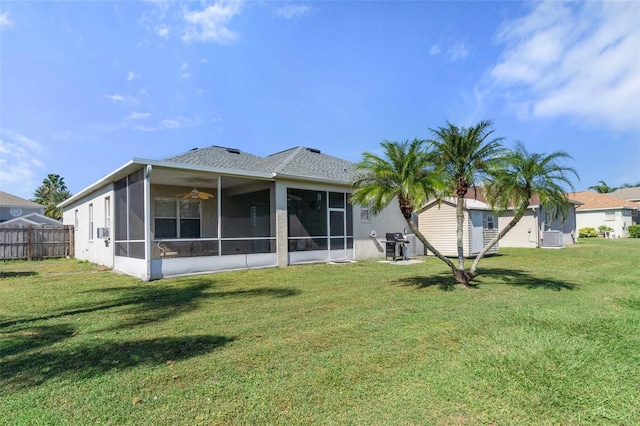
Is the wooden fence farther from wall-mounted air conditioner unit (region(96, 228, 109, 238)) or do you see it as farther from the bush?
the bush

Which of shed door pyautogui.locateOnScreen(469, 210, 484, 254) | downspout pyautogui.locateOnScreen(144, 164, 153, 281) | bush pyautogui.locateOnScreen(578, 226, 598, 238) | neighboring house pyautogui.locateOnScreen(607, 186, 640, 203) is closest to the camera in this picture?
downspout pyautogui.locateOnScreen(144, 164, 153, 281)

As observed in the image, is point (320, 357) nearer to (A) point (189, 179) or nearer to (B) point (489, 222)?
(A) point (189, 179)

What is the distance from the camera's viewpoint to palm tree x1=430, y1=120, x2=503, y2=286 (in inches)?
334

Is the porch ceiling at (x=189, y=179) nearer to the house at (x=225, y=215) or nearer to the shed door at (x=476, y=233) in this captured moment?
the house at (x=225, y=215)

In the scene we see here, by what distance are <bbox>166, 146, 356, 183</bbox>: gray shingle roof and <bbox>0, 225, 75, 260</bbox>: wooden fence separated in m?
10.2

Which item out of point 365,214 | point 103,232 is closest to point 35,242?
point 103,232

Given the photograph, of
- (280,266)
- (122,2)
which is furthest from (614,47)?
(122,2)

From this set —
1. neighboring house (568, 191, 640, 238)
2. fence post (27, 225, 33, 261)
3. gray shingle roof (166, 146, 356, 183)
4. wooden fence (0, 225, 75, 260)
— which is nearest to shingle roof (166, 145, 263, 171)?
gray shingle roof (166, 146, 356, 183)

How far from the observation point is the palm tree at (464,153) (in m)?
8.48

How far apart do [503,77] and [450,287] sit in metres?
10.6

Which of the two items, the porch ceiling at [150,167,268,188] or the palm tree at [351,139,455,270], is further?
the porch ceiling at [150,167,268,188]

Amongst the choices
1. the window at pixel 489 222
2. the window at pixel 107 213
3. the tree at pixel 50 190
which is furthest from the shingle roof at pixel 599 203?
the tree at pixel 50 190

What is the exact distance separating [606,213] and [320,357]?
42.5 meters

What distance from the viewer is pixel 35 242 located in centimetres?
1809
